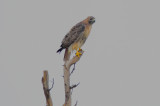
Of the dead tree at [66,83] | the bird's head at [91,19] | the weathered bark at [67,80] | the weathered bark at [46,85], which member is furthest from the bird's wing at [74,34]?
the weathered bark at [46,85]

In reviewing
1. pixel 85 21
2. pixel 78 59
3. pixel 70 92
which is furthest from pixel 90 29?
pixel 70 92

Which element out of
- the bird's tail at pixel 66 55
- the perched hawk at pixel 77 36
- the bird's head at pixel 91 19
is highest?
the bird's head at pixel 91 19

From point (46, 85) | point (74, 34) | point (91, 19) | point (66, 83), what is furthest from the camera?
point (91, 19)

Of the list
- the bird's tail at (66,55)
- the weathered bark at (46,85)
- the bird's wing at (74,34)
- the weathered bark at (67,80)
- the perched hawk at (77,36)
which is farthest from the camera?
the bird's wing at (74,34)

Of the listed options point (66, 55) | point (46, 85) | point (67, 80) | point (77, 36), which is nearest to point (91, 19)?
point (77, 36)

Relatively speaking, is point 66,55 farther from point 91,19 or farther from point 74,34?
point 91,19

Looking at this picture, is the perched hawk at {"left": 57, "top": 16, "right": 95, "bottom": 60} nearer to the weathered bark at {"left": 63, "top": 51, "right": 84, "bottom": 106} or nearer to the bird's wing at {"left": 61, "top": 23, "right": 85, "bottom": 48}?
the bird's wing at {"left": 61, "top": 23, "right": 85, "bottom": 48}

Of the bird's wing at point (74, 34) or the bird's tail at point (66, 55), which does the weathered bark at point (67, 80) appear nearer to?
the bird's tail at point (66, 55)

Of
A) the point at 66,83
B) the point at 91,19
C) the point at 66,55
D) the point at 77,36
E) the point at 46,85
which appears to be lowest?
the point at 46,85

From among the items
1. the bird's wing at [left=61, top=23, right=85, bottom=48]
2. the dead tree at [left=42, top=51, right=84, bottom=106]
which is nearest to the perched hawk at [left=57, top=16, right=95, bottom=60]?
the bird's wing at [left=61, top=23, right=85, bottom=48]

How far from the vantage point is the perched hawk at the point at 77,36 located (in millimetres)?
12148

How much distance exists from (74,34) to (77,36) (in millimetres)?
130

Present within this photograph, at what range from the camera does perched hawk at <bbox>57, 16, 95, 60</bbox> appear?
478 inches

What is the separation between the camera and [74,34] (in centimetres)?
1253
